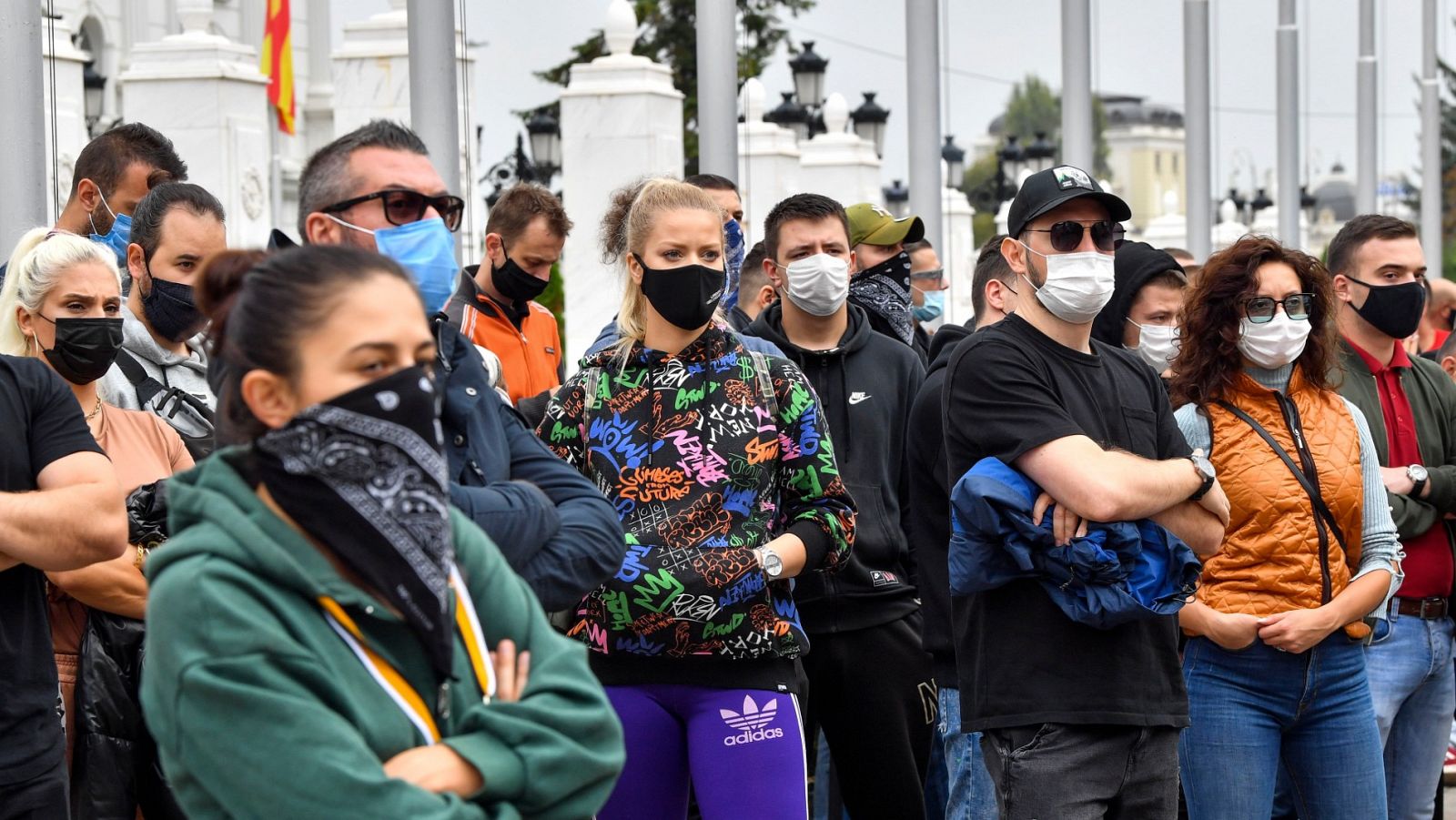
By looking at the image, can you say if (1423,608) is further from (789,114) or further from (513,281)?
(789,114)

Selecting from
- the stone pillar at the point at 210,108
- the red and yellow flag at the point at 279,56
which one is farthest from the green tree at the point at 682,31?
the stone pillar at the point at 210,108

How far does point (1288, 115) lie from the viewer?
24297 millimetres

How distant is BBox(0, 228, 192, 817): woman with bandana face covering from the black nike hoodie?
197cm

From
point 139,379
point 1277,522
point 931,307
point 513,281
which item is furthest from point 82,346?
point 931,307

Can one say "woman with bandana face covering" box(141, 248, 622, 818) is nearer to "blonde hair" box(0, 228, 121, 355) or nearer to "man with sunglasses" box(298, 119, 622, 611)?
"man with sunglasses" box(298, 119, 622, 611)

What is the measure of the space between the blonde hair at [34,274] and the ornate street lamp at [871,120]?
1753 cm

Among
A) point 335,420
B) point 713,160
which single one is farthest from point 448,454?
point 713,160

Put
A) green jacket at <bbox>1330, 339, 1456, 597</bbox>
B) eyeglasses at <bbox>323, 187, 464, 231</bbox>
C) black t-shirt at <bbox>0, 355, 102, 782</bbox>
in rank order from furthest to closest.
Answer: green jacket at <bbox>1330, 339, 1456, 597</bbox> < black t-shirt at <bbox>0, 355, 102, 782</bbox> < eyeglasses at <bbox>323, 187, 464, 231</bbox>

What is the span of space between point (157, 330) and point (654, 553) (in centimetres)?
190

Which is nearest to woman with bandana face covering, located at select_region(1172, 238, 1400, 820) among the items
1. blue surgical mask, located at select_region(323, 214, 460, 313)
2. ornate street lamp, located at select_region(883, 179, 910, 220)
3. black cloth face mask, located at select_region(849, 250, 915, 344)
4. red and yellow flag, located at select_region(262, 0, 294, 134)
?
black cloth face mask, located at select_region(849, 250, 915, 344)

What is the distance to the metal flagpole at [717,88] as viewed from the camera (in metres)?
9.41

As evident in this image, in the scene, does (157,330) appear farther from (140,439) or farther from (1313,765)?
(1313,765)

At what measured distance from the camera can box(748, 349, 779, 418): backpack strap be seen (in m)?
4.95

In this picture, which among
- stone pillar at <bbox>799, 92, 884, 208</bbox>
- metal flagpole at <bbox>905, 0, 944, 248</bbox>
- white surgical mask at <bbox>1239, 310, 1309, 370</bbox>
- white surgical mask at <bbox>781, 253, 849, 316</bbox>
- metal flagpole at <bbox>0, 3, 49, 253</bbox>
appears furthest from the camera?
stone pillar at <bbox>799, 92, 884, 208</bbox>
